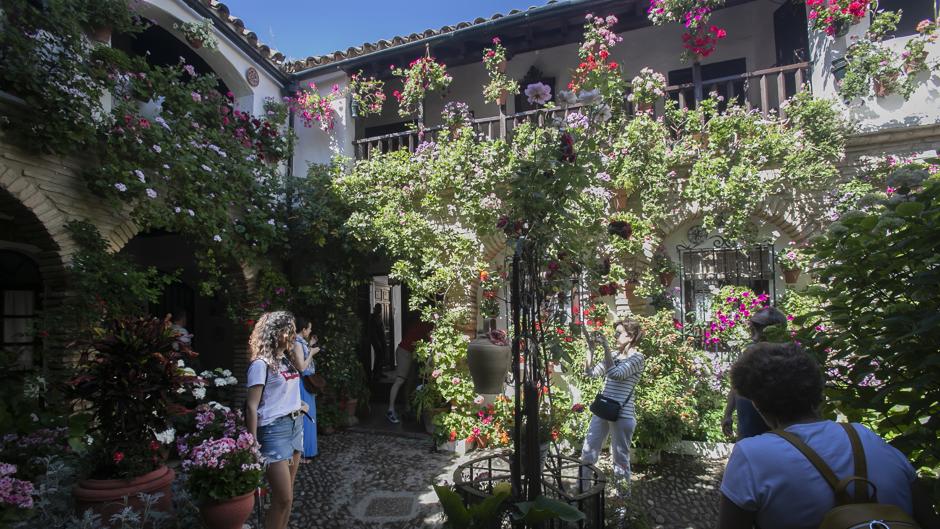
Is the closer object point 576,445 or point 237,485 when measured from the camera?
point 237,485

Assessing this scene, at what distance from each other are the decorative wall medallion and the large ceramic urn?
Result: 19.9ft

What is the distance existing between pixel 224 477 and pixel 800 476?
3290 millimetres

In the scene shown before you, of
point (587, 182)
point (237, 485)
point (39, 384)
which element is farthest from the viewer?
point (39, 384)

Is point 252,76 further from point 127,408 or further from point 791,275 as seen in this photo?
point 791,275

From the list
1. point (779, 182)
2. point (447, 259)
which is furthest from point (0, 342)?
point (779, 182)

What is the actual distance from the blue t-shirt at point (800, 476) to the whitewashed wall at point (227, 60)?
7280 mm

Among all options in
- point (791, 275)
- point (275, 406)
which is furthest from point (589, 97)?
point (791, 275)

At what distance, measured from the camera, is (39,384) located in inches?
177

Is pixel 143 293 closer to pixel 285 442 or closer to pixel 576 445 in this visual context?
pixel 285 442

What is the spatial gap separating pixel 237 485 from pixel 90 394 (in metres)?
1.19

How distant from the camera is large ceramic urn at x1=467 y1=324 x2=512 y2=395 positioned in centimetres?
321

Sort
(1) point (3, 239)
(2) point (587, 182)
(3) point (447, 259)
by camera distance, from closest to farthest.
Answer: (2) point (587, 182) < (1) point (3, 239) < (3) point (447, 259)

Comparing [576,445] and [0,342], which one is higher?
[0,342]

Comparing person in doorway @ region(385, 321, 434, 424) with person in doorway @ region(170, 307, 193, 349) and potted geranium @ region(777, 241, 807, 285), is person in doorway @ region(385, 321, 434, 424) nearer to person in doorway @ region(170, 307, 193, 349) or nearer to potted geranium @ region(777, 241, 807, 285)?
person in doorway @ region(170, 307, 193, 349)
